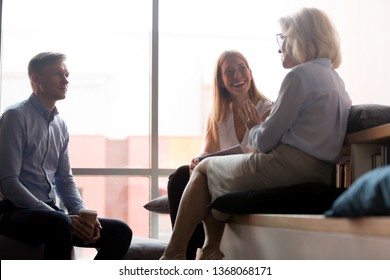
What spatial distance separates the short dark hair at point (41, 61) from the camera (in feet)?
11.5

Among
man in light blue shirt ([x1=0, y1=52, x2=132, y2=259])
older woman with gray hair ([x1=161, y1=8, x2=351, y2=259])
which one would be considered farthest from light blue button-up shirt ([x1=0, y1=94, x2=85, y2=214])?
older woman with gray hair ([x1=161, y1=8, x2=351, y2=259])

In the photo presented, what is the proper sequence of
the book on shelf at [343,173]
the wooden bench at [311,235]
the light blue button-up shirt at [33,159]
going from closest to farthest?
the wooden bench at [311,235] < the book on shelf at [343,173] < the light blue button-up shirt at [33,159]

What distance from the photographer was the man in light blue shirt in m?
3.00

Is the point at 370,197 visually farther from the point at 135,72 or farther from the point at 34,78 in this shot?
the point at 135,72

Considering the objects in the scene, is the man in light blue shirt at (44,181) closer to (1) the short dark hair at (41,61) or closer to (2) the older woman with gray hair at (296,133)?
(1) the short dark hair at (41,61)

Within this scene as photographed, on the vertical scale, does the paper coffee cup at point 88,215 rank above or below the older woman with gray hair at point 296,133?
below

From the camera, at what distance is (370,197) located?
1434 mm

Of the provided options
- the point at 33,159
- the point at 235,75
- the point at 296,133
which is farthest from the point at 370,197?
the point at 235,75

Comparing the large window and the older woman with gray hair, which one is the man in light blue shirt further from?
the large window

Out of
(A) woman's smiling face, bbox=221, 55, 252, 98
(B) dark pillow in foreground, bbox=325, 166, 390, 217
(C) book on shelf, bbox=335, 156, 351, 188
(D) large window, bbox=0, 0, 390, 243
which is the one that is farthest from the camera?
(D) large window, bbox=0, 0, 390, 243

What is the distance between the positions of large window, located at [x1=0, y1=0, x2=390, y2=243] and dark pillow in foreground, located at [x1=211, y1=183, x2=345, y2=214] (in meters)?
2.54

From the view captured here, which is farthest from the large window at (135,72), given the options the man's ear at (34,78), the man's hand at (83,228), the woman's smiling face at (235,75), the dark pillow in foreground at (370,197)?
the dark pillow in foreground at (370,197)
